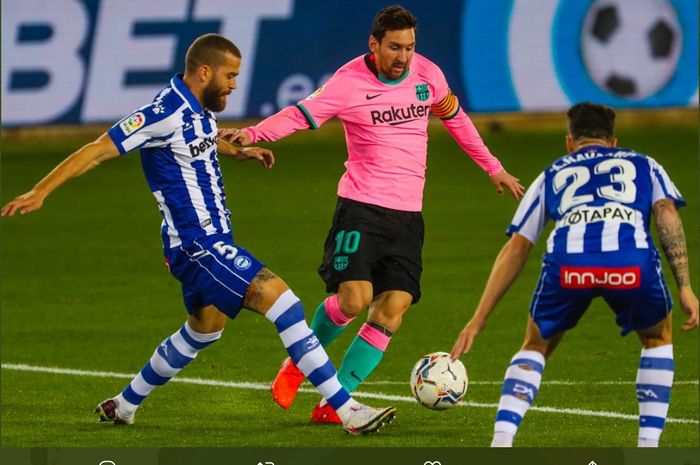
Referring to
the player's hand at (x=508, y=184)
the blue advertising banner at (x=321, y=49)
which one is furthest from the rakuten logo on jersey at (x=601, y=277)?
the blue advertising banner at (x=321, y=49)

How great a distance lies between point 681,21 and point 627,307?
56.8 feet

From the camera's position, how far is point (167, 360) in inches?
321

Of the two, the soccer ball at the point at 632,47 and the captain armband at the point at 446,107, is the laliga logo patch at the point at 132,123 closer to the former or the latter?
the captain armband at the point at 446,107

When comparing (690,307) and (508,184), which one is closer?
(690,307)

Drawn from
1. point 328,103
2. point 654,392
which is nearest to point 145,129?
point 328,103

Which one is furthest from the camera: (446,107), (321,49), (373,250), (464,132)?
(321,49)

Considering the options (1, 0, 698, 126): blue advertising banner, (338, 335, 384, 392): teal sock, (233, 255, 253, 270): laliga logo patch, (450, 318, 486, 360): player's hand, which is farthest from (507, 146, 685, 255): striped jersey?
(1, 0, 698, 126): blue advertising banner

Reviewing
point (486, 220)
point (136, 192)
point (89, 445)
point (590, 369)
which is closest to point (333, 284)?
point (89, 445)

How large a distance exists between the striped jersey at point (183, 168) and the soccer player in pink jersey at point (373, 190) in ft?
1.05

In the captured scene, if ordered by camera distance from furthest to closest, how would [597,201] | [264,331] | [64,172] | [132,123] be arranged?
[264,331] → [132,123] → [64,172] → [597,201]

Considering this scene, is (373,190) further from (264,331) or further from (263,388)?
(264,331)

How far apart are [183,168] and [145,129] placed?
13.6 inches

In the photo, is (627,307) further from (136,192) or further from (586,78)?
(586,78)

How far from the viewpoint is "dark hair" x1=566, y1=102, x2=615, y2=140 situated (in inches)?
271
